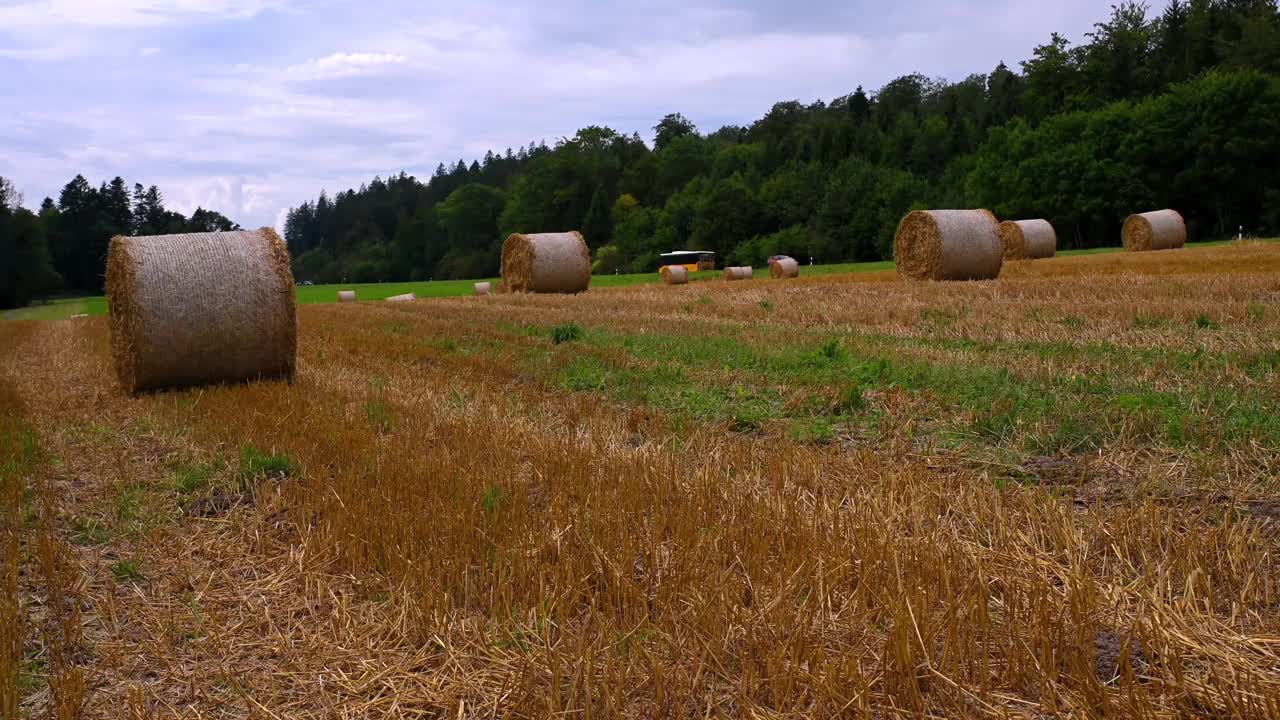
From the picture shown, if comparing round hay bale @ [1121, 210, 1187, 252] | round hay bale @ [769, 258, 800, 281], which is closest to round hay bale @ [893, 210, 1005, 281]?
round hay bale @ [1121, 210, 1187, 252]

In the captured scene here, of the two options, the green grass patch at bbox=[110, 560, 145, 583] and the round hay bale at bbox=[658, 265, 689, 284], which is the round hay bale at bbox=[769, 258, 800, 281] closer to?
the round hay bale at bbox=[658, 265, 689, 284]

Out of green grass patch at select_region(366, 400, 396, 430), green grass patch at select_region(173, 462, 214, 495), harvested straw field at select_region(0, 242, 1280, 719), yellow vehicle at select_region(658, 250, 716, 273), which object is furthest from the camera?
yellow vehicle at select_region(658, 250, 716, 273)

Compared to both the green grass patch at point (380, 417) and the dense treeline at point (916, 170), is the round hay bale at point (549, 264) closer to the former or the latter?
the green grass patch at point (380, 417)

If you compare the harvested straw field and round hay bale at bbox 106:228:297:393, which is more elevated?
round hay bale at bbox 106:228:297:393

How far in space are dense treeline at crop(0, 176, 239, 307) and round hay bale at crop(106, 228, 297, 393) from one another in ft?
129

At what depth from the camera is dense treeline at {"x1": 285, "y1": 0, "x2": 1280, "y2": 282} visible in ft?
194

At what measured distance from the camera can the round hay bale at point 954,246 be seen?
24297 mm

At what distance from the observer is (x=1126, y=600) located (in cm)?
371

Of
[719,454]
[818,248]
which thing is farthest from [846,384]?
[818,248]

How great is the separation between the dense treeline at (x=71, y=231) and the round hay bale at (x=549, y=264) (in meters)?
25.4

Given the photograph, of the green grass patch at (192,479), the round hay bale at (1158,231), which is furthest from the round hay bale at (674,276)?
the green grass patch at (192,479)

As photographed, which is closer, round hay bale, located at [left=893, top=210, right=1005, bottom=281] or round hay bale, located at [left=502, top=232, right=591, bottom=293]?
round hay bale, located at [left=893, top=210, right=1005, bottom=281]

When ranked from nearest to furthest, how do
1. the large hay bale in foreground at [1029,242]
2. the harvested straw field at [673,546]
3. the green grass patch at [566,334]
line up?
the harvested straw field at [673,546] < the green grass patch at [566,334] < the large hay bale in foreground at [1029,242]

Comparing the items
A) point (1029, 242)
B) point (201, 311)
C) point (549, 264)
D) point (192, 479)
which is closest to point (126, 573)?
point (192, 479)
